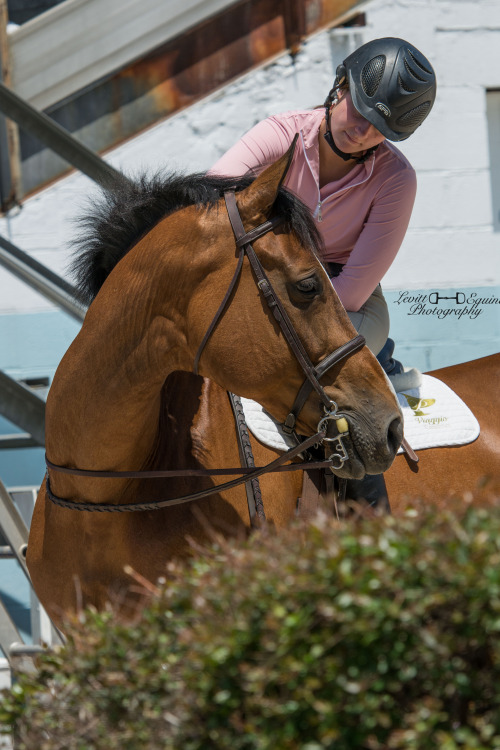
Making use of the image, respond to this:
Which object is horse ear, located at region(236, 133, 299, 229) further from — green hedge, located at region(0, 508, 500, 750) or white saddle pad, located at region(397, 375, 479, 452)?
white saddle pad, located at region(397, 375, 479, 452)

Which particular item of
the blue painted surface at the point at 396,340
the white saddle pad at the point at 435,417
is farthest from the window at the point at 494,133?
the white saddle pad at the point at 435,417

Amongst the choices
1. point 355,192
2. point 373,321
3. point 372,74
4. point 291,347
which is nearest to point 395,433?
point 291,347

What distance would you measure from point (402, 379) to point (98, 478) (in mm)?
1374

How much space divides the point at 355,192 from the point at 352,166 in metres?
0.09

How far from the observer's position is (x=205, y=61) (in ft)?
15.3

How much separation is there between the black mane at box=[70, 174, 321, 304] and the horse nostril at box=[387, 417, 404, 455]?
0.50 metres

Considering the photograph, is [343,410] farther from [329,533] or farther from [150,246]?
[329,533]

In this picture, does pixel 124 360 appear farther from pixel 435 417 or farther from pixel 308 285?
pixel 435 417

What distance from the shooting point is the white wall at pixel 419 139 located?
15.0 feet

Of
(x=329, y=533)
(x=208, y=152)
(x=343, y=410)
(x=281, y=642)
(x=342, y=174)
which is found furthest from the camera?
(x=208, y=152)

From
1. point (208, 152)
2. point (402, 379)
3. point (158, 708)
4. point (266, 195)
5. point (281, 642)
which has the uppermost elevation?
point (266, 195)

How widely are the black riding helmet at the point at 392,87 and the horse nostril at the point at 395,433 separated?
859mm

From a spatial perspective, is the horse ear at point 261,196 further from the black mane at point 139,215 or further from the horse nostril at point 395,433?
the horse nostril at point 395,433

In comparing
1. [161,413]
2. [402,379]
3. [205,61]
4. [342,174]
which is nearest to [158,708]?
[161,413]
